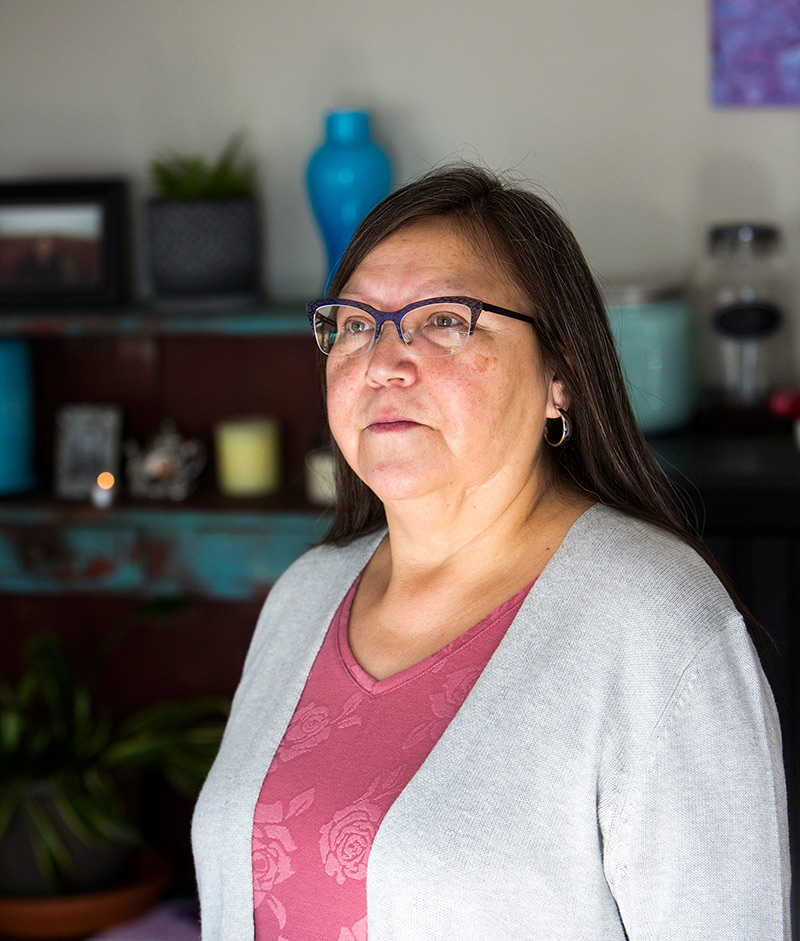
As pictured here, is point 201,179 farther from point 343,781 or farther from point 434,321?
point 343,781

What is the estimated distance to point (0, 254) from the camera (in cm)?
253

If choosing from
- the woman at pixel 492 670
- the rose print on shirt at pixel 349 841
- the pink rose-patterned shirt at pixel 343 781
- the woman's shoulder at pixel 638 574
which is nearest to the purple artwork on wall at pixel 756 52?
the woman at pixel 492 670

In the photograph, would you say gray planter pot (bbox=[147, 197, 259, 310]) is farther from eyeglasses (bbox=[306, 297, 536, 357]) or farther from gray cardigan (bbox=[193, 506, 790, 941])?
gray cardigan (bbox=[193, 506, 790, 941])

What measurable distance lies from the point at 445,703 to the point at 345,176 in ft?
4.47

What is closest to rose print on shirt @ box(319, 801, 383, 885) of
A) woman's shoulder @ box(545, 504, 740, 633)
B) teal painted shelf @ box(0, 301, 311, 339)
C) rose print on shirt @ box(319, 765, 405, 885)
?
rose print on shirt @ box(319, 765, 405, 885)

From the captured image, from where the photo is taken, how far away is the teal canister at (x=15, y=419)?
2486mm

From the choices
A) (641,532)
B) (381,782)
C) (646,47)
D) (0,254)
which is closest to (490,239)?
(641,532)

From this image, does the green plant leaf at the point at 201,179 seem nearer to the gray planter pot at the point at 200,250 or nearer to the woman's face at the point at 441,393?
the gray planter pot at the point at 200,250

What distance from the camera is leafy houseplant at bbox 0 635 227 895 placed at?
2.35 m

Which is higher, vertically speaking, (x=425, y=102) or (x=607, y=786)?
(x=425, y=102)

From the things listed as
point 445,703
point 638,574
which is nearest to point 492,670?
point 445,703

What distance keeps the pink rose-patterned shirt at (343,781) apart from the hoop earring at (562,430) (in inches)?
7.9

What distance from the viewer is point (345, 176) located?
219 centimetres

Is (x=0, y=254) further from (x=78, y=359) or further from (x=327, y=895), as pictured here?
(x=327, y=895)
